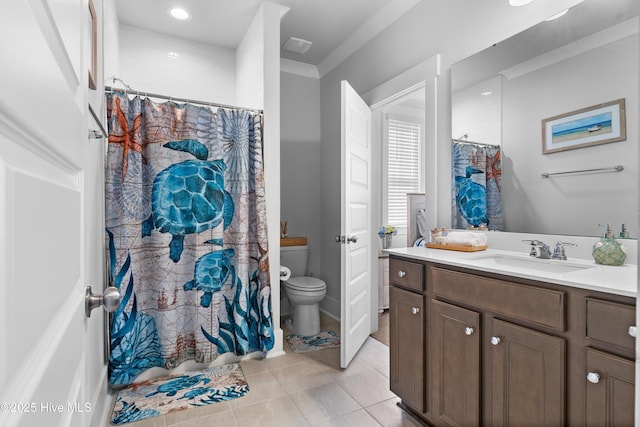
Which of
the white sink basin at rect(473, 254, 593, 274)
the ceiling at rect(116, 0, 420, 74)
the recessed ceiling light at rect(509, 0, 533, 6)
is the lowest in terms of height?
the white sink basin at rect(473, 254, 593, 274)

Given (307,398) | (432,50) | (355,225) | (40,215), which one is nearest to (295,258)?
(355,225)

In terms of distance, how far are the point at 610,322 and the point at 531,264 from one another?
2.02 feet

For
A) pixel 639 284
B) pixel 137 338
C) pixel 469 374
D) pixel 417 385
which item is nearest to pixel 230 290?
pixel 137 338

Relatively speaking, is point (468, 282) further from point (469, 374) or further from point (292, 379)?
point (292, 379)

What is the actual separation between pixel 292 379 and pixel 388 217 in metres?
2.01

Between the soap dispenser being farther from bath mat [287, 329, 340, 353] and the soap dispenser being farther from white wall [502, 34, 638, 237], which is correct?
bath mat [287, 329, 340, 353]

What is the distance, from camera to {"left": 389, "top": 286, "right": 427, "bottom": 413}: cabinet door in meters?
1.72

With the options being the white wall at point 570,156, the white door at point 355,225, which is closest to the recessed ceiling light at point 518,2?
the white wall at point 570,156

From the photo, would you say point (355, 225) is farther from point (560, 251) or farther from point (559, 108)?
point (559, 108)

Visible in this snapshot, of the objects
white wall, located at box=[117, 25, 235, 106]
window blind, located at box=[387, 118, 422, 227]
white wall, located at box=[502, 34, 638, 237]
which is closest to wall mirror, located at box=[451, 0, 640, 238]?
white wall, located at box=[502, 34, 638, 237]

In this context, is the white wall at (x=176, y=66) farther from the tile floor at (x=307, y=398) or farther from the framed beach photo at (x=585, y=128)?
the framed beach photo at (x=585, y=128)

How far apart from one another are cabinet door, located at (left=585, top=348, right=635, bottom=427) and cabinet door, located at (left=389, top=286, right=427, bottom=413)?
2.39 ft

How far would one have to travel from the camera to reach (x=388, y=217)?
3.65m

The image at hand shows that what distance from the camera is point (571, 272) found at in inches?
49.9
